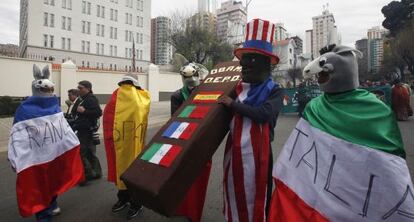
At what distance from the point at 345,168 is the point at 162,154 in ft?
4.57

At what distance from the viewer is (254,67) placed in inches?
118

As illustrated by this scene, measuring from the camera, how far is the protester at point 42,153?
392cm

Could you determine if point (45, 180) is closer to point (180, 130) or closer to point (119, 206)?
point (119, 206)

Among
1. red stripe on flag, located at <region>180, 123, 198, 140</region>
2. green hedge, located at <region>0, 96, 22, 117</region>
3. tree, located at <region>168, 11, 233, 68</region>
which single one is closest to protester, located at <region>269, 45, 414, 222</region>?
red stripe on flag, located at <region>180, 123, 198, 140</region>

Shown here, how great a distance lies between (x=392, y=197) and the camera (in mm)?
1933

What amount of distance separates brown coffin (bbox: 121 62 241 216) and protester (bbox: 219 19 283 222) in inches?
5.6

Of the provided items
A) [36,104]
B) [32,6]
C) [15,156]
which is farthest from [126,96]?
[32,6]

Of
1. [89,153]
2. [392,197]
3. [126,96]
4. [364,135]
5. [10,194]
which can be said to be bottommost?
[10,194]

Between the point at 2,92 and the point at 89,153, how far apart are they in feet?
58.8

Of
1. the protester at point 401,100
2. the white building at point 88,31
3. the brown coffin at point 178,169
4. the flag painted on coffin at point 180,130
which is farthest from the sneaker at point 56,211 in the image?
the white building at point 88,31

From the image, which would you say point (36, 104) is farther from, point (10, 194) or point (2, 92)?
point (2, 92)

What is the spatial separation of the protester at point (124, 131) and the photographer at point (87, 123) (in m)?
1.43

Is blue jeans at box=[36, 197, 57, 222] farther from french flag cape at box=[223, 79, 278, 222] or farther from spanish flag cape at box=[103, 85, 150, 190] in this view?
french flag cape at box=[223, 79, 278, 222]

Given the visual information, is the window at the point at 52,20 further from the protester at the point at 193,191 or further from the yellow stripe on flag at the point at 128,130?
the protester at the point at 193,191
